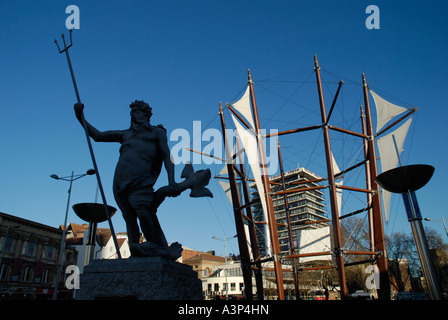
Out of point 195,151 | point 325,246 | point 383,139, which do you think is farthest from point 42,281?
point 383,139

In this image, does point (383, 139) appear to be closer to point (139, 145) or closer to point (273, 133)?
point (273, 133)

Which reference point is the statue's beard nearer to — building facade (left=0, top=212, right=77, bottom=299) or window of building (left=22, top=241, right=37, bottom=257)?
building facade (left=0, top=212, right=77, bottom=299)

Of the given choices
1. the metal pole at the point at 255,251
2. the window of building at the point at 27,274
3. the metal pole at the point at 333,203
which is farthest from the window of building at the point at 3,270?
the metal pole at the point at 333,203

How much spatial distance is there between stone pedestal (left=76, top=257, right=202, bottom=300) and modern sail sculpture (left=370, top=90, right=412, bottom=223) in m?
27.6

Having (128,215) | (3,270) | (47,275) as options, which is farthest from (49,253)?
(128,215)

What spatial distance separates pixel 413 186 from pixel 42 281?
115 ft

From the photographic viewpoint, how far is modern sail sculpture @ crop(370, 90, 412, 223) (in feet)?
89.2

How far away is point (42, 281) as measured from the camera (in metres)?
31.4

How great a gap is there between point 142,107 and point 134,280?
2.40 metres

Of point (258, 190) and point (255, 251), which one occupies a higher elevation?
point (258, 190)

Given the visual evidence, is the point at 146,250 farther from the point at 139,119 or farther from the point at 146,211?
the point at 139,119

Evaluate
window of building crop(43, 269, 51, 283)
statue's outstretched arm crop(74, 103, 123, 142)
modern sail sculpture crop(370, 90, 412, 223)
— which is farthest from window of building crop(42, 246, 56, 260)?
modern sail sculpture crop(370, 90, 412, 223)

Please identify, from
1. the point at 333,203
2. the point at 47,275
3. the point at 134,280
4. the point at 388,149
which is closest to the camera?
the point at 134,280

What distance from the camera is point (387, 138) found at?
2911 cm
